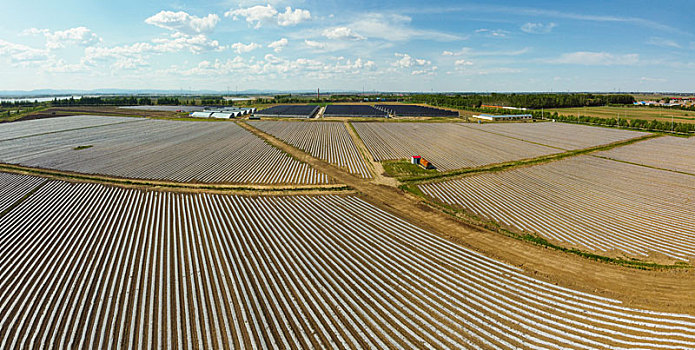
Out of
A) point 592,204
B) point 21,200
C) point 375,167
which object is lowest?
point 592,204

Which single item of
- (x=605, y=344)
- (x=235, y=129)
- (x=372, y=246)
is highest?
(x=235, y=129)

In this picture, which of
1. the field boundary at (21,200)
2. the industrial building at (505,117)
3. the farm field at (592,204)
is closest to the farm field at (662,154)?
the farm field at (592,204)

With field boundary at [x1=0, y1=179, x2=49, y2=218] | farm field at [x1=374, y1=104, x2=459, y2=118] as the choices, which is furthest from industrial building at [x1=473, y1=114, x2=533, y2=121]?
field boundary at [x1=0, y1=179, x2=49, y2=218]

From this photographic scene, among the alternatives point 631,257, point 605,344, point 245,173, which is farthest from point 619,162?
point 245,173

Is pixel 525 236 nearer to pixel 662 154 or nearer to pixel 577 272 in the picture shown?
pixel 577 272

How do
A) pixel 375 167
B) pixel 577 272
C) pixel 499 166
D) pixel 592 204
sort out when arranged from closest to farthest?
pixel 577 272
pixel 592 204
pixel 499 166
pixel 375 167

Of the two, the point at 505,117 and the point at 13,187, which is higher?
the point at 505,117

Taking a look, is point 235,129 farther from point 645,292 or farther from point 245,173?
point 645,292

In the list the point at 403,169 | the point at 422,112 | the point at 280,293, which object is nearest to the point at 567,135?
the point at 403,169
